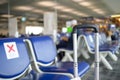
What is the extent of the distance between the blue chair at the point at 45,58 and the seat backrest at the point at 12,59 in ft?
0.72

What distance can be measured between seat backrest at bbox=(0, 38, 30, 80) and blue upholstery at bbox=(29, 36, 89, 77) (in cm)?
26

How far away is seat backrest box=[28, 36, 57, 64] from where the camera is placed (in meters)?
2.33

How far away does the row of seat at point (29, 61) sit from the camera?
6.04 ft

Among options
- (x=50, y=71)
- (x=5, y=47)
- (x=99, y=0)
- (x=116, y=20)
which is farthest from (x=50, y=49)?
(x=116, y=20)

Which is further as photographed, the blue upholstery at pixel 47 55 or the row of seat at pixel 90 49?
the row of seat at pixel 90 49

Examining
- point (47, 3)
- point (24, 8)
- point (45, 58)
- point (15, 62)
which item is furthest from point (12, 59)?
point (47, 3)

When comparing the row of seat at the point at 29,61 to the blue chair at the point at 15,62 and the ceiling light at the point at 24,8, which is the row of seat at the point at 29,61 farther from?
the ceiling light at the point at 24,8

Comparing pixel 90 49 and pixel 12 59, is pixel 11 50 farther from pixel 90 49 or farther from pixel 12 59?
pixel 90 49

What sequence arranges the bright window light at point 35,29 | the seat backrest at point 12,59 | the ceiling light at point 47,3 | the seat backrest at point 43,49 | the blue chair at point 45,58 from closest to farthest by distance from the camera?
the seat backrest at point 12,59
the blue chair at point 45,58
the seat backrest at point 43,49
the ceiling light at point 47,3
the bright window light at point 35,29

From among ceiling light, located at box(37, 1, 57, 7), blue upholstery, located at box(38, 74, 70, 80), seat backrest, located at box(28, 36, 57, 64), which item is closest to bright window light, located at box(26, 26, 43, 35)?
ceiling light, located at box(37, 1, 57, 7)

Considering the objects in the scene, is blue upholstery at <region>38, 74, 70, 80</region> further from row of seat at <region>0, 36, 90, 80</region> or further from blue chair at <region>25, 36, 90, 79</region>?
blue chair at <region>25, 36, 90, 79</region>

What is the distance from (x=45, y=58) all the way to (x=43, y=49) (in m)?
0.11

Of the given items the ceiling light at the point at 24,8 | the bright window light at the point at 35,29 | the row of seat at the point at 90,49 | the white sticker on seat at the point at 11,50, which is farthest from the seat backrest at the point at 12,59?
the bright window light at the point at 35,29

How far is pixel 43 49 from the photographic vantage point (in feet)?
8.15
